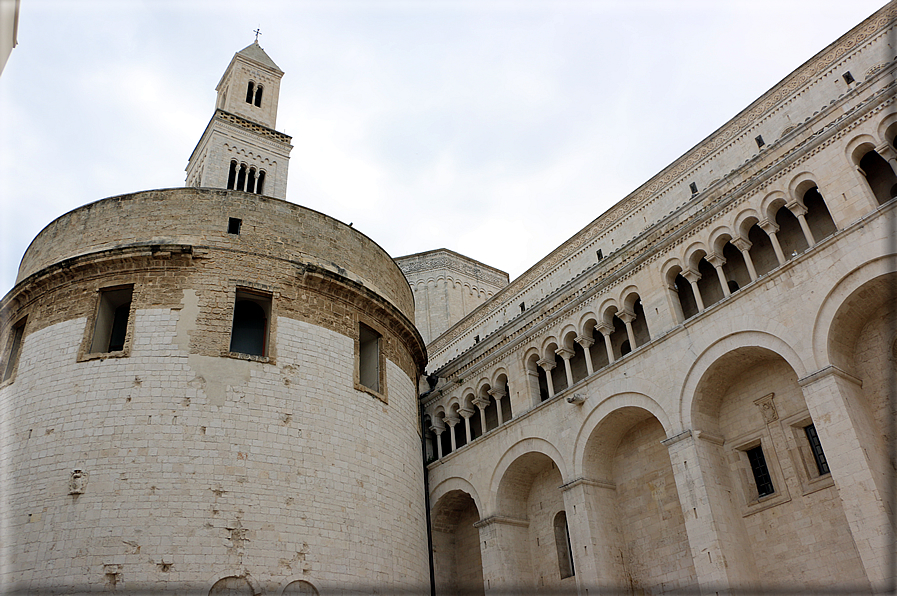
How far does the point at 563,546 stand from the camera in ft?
53.0

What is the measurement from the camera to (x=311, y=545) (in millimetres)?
12875

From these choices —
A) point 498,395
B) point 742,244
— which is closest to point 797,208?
point 742,244

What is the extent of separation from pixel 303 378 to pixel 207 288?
2.77 metres

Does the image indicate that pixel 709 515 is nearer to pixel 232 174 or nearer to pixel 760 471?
pixel 760 471

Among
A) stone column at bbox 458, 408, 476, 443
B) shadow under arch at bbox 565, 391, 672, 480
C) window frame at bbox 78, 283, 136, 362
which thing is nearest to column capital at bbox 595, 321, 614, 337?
shadow under arch at bbox 565, 391, 672, 480

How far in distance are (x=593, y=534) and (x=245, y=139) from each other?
21.1 metres

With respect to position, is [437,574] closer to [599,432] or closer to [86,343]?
[599,432]

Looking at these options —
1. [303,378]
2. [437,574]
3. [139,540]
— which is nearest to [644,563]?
[437,574]

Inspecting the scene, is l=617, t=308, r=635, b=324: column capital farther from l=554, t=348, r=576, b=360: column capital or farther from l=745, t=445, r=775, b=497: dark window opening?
l=745, t=445, r=775, b=497: dark window opening

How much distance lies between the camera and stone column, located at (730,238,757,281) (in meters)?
12.9

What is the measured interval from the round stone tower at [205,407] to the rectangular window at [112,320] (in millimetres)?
43

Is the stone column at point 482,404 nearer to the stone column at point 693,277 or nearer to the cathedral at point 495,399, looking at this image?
the cathedral at point 495,399

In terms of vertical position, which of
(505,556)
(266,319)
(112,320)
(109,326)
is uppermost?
(112,320)

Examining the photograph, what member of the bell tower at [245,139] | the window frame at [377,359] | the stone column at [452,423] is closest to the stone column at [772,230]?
the window frame at [377,359]
